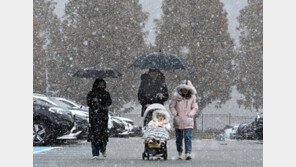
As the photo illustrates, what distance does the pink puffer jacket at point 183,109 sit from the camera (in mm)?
11727

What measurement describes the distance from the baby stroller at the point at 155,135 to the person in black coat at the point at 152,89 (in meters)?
0.28

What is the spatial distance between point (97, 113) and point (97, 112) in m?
0.03

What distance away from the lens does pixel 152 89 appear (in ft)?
39.3

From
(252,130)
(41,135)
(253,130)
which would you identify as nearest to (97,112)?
(41,135)

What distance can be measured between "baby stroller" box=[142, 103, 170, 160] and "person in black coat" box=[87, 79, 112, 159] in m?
0.90

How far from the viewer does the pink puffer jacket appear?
11.7 m

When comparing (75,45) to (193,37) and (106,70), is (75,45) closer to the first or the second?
(193,37)

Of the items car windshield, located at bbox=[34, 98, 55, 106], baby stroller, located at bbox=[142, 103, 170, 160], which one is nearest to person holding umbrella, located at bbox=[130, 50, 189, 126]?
baby stroller, located at bbox=[142, 103, 170, 160]

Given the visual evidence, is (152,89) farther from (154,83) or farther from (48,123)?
(48,123)

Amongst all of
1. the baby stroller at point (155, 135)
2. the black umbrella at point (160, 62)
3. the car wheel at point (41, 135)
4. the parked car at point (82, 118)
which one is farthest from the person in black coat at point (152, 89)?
the parked car at point (82, 118)

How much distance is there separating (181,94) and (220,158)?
1630 mm

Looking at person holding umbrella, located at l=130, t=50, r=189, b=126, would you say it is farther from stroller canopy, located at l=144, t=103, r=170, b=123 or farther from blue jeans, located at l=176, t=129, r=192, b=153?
blue jeans, located at l=176, t=129, r=192, b=153

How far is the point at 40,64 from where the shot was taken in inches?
1690
